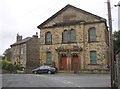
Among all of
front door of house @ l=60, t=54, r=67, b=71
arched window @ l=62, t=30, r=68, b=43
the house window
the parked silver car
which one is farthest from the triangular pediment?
the parked silver car

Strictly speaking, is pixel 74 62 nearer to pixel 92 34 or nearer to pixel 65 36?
pixel 65 36

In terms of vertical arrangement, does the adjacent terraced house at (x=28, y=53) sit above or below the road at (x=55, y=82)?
above

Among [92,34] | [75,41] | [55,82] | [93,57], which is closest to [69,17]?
[75,41]

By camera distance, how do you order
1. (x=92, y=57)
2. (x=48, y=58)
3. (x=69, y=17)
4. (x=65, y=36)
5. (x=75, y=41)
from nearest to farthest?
(x=92, y=57)
(x=75, y=41)
(x=69, y=17)
(x=65, y=36)
(x=48, y=58)

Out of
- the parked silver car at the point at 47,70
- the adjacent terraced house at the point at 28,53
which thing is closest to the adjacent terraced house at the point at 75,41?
the parked silver car at the point at 47,70

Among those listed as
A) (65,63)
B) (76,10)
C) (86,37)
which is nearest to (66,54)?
(65,63)

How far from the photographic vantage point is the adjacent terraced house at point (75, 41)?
154 ft

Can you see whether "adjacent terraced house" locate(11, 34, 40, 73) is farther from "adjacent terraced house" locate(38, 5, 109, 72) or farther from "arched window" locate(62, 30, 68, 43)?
"arched window" locate(62, 30, 68, 43)

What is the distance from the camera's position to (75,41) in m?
49.4

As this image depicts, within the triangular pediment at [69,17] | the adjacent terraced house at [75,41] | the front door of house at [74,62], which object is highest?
the triangular pediment at [69,17]

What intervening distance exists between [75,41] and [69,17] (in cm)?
456

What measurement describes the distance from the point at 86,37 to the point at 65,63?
19.3 feet

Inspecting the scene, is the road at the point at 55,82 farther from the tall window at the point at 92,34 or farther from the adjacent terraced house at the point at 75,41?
the tall window at the point at 92,34

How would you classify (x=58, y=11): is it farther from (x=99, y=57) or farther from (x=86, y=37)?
(x=99, y=57)
